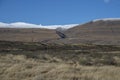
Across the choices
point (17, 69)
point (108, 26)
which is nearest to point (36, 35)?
point (108, 26)

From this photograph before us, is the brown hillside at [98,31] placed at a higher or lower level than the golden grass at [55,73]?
lower

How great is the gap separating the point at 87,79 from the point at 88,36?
480ft

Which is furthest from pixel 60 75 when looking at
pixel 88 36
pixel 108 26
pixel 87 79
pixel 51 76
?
pixel 108 26

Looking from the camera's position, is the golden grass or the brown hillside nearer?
the golden grass

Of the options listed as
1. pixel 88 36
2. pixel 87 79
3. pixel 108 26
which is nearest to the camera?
pixel 87 79

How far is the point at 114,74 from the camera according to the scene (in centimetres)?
1556

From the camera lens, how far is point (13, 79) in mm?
15031

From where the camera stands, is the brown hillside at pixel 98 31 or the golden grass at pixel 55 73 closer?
the golden grass at pixel 55 73

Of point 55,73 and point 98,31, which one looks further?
point 98,31

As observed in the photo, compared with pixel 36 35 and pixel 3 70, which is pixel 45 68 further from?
pixel 36 35

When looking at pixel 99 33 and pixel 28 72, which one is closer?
pixel 28 72

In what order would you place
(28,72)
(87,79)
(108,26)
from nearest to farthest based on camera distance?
(87,79), (28,72), (108,26)

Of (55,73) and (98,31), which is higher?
(55,73)

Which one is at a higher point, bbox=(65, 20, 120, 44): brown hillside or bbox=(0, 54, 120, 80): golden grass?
bbox=(0, 54, 120, 80): golden grass
